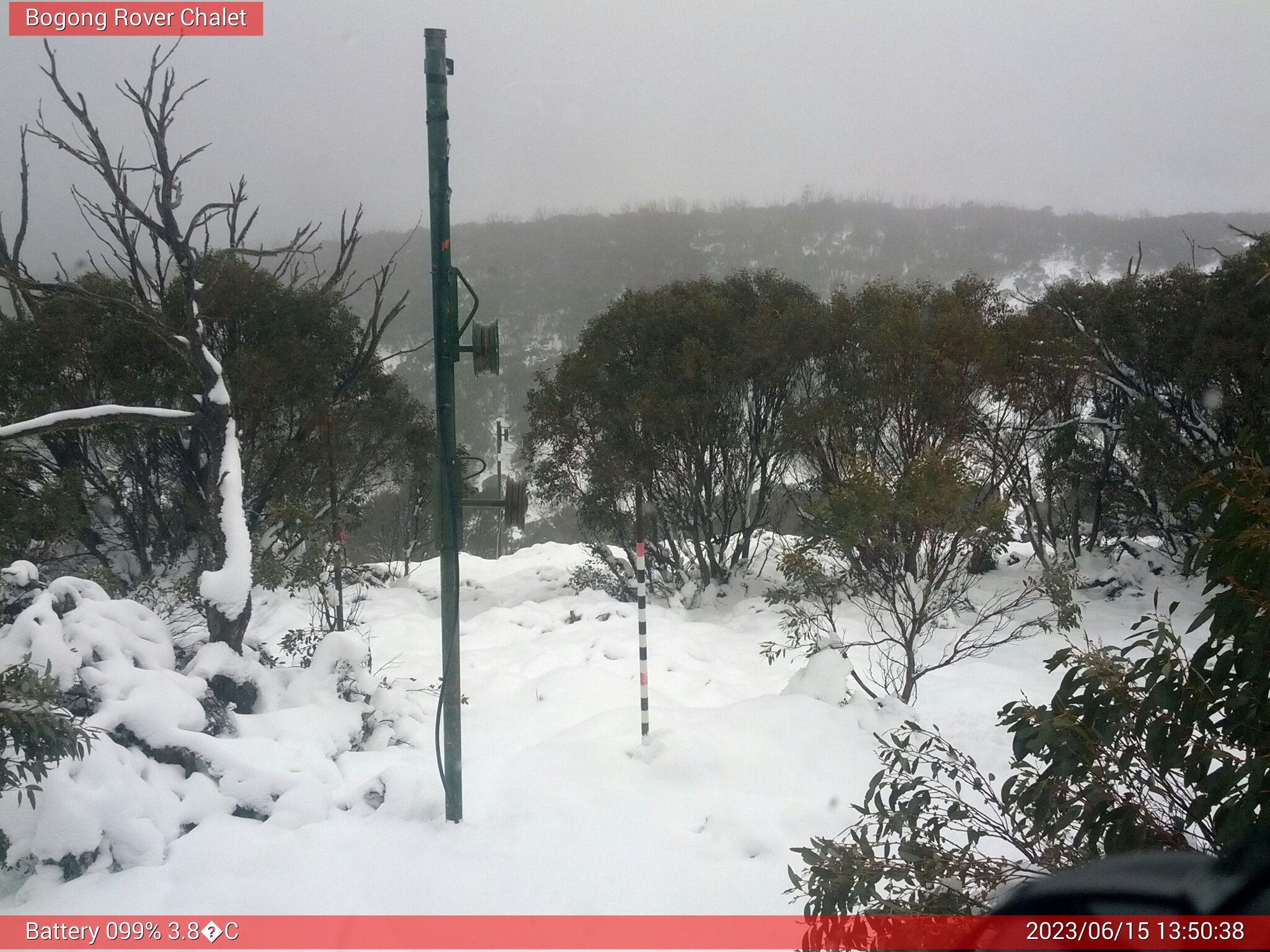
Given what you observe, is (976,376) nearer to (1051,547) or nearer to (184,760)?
Result: (1051,547)

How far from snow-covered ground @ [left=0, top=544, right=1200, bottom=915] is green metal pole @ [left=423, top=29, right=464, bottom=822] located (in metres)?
0.40

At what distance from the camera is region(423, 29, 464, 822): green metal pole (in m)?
3.43

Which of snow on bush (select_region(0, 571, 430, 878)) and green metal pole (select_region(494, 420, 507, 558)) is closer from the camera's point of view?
snow on bush (select_region(0, 571, 430, 878))

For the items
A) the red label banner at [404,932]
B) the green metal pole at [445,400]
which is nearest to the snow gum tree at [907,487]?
the green metal pole at [445,400]

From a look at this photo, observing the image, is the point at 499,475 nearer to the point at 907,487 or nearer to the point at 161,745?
the point at 161,745

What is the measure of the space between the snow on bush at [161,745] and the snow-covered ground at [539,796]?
0.02 meters

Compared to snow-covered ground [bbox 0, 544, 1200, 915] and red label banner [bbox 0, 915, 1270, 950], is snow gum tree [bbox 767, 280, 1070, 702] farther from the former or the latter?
red label banner [bbox 0, 915, 1270, 950]

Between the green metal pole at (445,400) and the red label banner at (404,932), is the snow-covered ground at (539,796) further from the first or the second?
the green metal pole at (445,400)

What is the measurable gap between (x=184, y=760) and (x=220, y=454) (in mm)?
2116

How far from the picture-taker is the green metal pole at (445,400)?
11.2 ft

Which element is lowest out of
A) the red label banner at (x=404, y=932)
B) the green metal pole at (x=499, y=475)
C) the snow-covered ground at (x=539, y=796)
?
the snow-covered ground at (x=539, y=796)

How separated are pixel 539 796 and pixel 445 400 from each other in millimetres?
2012

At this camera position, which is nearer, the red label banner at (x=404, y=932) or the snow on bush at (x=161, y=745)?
the red label banner at (x=404, y=932)

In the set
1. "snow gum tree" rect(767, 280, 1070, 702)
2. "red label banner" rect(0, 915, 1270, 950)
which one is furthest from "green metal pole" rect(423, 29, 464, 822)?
"snow gum tree" rect(767, 280, 1070, 702)
